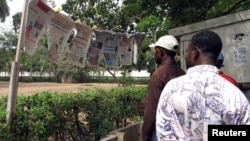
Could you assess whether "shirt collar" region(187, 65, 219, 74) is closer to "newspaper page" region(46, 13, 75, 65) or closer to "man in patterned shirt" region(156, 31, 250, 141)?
"man in patterned shirt" region(156, 31, 250, 141)

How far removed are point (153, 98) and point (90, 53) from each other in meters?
2.96

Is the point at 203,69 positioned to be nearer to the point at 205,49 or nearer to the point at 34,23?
the point at 205,49

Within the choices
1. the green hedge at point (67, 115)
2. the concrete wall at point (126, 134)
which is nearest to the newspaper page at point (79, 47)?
the green hedge at point (67, 115)

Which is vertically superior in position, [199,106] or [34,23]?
[34,23]

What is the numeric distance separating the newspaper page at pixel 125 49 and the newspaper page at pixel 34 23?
2448 mm

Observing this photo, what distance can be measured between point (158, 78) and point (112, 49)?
11.1 ft

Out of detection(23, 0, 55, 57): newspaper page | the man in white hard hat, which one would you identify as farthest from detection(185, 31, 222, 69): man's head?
detection(23, 0, 55, 57): newspaper page

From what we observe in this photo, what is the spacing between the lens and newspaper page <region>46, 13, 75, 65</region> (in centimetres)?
427

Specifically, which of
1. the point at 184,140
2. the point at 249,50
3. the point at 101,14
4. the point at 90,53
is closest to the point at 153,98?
the point at 184,140

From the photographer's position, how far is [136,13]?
8.34 m

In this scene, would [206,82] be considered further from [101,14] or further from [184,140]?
[101,14]

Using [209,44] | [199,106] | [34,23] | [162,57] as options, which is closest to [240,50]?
[162,57]

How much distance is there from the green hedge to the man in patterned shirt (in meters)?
2.24

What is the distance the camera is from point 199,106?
1534 millimetres
